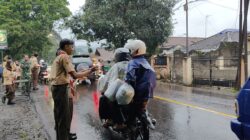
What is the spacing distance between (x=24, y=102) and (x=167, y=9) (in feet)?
50.8

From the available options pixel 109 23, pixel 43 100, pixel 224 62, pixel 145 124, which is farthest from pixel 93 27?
pixel 145 124

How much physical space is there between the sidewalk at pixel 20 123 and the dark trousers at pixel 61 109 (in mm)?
1236

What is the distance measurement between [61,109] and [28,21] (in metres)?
41.4

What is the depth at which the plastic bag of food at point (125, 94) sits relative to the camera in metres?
6.95

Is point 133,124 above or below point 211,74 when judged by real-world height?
below

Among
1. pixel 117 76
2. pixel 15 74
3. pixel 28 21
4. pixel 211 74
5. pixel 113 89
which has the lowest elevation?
pixel 211 74

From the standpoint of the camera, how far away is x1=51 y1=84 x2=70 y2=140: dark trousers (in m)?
7.30

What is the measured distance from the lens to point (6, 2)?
46.3 metres

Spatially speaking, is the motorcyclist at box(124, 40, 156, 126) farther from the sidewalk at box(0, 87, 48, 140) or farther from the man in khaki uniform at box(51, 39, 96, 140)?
the sidewalk at box(0, 87, 48, 140)

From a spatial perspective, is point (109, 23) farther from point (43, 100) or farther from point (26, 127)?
point (26, 127)

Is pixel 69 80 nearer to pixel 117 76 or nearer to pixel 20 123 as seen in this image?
pixel 117 76

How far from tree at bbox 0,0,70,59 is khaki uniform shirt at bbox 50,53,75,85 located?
39440 mm

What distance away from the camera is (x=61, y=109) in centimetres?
730

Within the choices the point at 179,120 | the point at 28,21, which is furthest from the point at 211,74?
the point at 28,21
